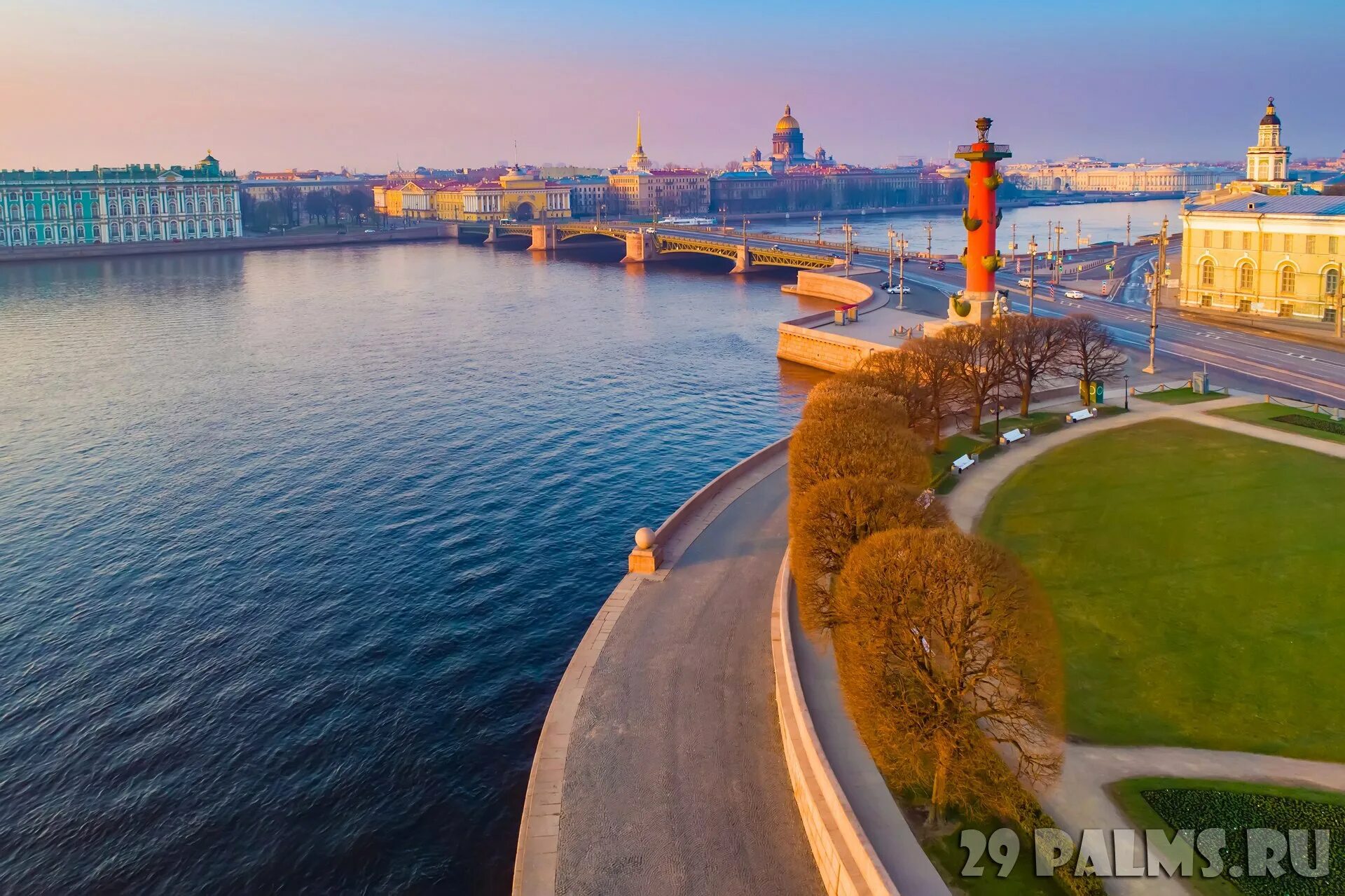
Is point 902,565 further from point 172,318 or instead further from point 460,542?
point 172,318

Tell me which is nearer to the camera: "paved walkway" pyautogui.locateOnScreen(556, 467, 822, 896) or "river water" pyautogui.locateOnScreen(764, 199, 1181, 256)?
"paved walkway" pyautogui.locateOnScreen(556, 467, 822, 896)

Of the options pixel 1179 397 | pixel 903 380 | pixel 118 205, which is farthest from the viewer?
pixel 118 205

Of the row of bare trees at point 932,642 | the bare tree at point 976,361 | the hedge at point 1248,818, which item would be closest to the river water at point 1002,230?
the bare tree at point 976,361

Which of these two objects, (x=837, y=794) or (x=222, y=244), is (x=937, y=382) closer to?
(x=837, y=794)

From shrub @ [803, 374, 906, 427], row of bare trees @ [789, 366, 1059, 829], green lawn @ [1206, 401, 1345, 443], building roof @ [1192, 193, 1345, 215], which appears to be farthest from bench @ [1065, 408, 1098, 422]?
building roof @ [1192, 193, 1345, 215]

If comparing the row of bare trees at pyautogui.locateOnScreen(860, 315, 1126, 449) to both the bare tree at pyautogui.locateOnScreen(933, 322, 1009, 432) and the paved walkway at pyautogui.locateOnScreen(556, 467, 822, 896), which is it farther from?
the paved walkway at pyautogui.locateOnScreen(556, 467, 822, 896)

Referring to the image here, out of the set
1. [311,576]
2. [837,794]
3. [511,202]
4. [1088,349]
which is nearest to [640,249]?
[511,202]
